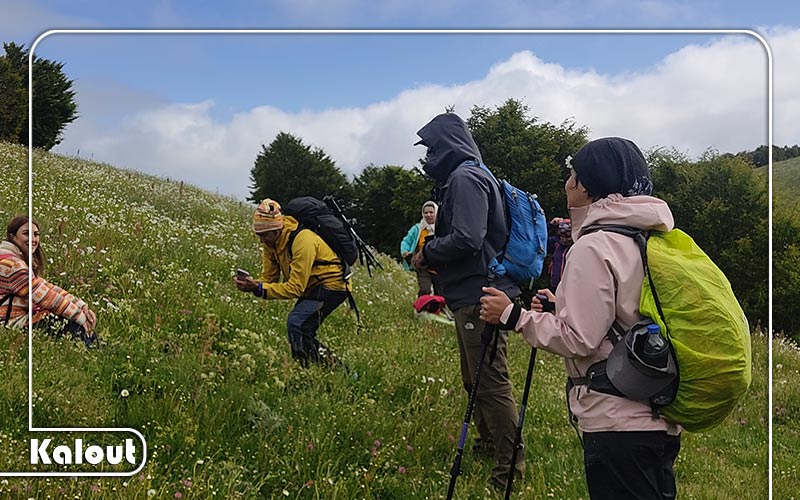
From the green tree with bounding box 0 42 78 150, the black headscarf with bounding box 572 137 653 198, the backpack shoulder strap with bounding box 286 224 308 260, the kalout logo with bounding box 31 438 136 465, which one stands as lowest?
the kalout logo with bounding box 31 438 136 465

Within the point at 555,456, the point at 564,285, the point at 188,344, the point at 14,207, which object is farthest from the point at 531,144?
the point at 14,207

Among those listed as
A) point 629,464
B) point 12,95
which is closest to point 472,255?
point 629,464

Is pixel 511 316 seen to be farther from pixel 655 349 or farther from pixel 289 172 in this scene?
pixel 289 172

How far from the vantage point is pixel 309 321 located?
6176 millimetres

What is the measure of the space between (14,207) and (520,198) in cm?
653

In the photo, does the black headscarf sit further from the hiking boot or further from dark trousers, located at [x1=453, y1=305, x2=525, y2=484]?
the hiking boot

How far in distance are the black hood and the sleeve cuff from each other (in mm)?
1989

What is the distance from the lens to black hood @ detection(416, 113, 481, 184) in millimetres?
5000

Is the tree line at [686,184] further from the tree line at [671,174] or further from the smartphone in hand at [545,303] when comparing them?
the smartphone in hand at [545,303]

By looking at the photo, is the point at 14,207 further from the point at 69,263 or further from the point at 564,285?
the point at 564,285

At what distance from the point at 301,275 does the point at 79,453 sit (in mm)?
2450

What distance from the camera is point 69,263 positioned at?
6.90 metres

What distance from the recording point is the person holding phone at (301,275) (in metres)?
5.92

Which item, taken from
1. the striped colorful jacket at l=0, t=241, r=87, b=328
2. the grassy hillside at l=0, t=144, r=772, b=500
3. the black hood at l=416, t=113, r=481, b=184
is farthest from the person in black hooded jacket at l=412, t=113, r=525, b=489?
the striped colorful jacket at l=0, t=241, r=87, b=328
